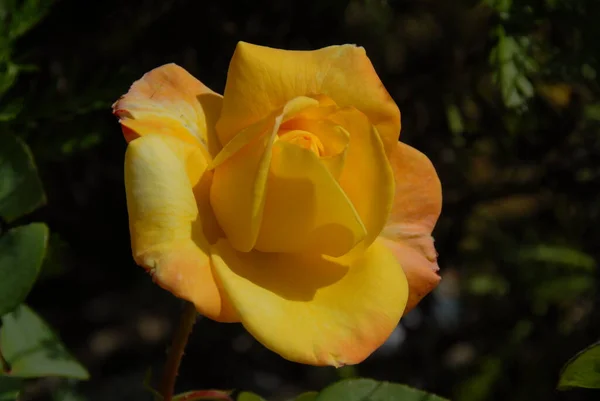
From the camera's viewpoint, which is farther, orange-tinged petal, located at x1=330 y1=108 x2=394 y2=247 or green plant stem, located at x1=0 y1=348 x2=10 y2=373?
green plant stem, located at x1=0 y1=348 x2=10 y2=373

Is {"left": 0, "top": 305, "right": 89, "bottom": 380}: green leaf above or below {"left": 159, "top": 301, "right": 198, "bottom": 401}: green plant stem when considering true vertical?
below

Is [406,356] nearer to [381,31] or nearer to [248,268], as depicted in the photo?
[381,31]

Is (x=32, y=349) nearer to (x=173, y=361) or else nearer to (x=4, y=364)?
(x=4, y=364)

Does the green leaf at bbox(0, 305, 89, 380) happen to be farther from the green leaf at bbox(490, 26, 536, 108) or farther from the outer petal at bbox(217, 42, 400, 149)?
the green leaf at bbox(490, 26, 536, 108)

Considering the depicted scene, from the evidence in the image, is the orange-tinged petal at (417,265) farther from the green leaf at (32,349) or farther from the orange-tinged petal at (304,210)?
the green leaf at (32,349)

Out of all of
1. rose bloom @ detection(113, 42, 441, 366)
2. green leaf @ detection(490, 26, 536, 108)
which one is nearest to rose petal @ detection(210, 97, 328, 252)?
rose bloom @ detection(113, 42, 441, 366)

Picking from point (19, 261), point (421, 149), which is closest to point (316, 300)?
point (19, 261)

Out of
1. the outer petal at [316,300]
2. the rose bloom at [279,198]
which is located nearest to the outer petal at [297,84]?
the rose bloom at [279,198]
